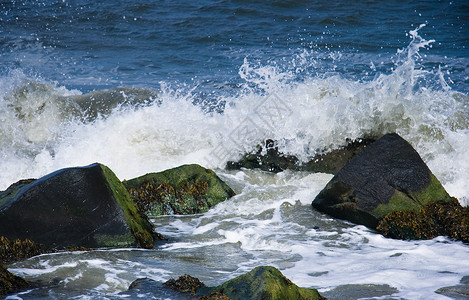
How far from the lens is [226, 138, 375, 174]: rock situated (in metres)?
7.07

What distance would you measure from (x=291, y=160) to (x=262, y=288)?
164 inches

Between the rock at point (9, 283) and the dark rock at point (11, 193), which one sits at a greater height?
the dark rock at point (11, 193)

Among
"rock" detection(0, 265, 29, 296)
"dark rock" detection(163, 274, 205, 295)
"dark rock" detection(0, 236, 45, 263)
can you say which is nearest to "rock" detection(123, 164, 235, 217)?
"dark rock" detection(0, 236, 45, 263)

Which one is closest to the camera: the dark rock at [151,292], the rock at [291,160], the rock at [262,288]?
the rock at [262,288]

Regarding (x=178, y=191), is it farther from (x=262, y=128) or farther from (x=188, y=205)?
(x=262, y=128)

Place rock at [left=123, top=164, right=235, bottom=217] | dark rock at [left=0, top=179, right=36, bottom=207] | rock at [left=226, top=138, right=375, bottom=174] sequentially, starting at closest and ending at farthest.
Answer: dark rock at [left=0, top=179, right=36, bottom=207] < rock at [left=123, top=164, right=235, bottom=217] < rock at [left=226, top=138, right=375, bottom=174]

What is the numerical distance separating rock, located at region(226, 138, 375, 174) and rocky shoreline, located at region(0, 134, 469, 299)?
15mm

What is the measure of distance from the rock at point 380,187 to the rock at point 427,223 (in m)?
0.10

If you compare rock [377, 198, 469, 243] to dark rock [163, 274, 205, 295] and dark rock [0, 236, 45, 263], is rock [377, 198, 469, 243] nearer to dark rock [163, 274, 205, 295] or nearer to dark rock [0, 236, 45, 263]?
dark rock [163, 274, 205, 295]

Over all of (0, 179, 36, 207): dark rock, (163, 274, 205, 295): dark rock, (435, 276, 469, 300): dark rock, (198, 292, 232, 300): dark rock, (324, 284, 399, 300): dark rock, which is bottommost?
(435, 276, 469, 300): dark rock

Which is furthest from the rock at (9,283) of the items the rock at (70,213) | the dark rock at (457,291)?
the dark rock at (457,291)

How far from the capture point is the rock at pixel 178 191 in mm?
5867

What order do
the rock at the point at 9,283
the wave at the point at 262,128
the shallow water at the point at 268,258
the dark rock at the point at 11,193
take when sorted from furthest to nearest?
the wave at the point at 262,128, the dark rock at the point at 11,193, the shallow water at the point at 268,258, the rock at the point at 9,283

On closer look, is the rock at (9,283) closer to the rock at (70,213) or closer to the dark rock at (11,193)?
the rock at (70,213)
